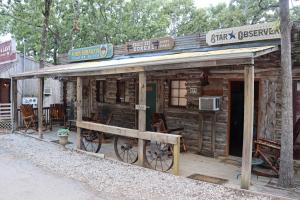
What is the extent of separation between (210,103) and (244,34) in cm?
180

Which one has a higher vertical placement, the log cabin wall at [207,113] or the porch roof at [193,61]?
the porch roof at [193,61]

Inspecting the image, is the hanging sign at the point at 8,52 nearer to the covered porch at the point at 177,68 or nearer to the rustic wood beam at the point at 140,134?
the covered porch at the point at 177,68

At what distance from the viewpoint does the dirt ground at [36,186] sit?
4.96 metres

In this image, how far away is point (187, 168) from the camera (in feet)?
22.3

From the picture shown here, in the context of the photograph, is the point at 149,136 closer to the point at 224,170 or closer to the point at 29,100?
the point at 224,170

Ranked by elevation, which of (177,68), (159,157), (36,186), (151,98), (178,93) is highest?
(177,68)

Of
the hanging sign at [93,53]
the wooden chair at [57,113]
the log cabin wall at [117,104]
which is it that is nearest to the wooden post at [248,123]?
the log cabin wall at [117,104]

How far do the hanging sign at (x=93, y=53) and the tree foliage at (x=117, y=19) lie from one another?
212 inches

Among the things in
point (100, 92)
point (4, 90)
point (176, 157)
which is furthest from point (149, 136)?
point (4, 90)

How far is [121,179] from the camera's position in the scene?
19.5ft

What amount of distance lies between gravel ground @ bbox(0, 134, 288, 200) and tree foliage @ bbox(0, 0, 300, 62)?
1130 centimetres

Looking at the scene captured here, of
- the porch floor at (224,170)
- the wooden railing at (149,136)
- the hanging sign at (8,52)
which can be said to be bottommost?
the porch floor at (224,170)

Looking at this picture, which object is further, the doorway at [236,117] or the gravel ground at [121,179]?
the doorway at [236,117]

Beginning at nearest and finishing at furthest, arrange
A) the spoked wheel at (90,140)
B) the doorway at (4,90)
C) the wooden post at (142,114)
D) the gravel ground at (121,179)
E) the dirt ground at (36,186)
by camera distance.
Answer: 1. the dirt ground at (36,186)
2. the gravel ground at (121,179)
3. the wooden post at (142,114)
4. the spoked wheel at (90,140)
5. the doorway at (4,90)
